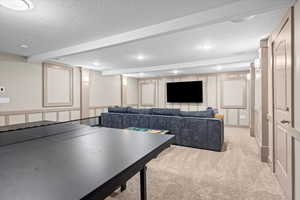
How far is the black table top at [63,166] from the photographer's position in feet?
1.77

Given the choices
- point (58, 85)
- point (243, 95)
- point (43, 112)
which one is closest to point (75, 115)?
point (43, 112)

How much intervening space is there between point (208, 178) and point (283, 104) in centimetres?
140

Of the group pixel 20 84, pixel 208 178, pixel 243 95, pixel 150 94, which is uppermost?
pixel 20 84

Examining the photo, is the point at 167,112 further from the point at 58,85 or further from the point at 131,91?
the point at 131,91

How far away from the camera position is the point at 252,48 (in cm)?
355

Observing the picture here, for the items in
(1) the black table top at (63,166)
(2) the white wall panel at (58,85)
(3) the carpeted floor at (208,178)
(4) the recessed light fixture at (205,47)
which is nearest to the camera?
(1) the black table top at (63,166)

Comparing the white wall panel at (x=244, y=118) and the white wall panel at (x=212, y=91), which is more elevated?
the white wall panel at (x=212, y=91)

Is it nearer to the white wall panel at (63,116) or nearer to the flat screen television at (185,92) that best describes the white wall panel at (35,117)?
the white wall panel at (63,116)

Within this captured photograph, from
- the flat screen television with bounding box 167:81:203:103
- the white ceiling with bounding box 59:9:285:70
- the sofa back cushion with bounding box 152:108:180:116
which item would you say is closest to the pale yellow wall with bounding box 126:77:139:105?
the flat screen television with bounding box 167:81:203:103

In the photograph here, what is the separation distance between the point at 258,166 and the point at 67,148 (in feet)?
9.86

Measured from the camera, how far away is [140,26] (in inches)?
96.0

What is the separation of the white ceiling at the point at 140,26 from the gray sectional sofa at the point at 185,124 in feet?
5.24

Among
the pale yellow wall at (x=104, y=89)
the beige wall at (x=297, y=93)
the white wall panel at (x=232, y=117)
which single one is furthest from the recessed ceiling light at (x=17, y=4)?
the white wall panel at (x=232, y=117)

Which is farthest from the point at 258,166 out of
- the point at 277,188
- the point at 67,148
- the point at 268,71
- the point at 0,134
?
the point at 0,134
